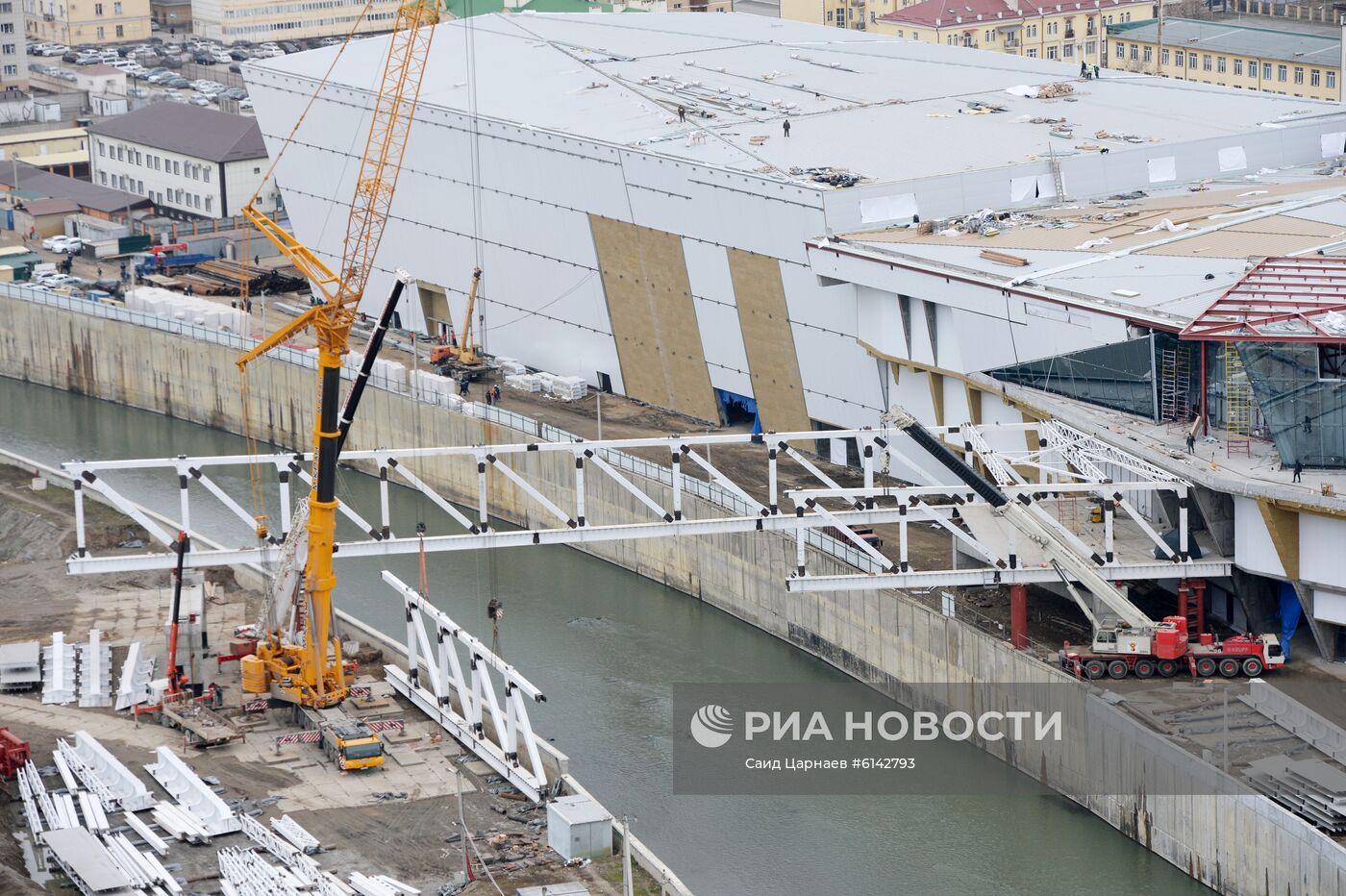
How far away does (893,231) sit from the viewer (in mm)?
90062

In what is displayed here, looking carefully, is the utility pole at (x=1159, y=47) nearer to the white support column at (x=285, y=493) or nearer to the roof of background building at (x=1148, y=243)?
the roof of background building at (x=1148, y=243)

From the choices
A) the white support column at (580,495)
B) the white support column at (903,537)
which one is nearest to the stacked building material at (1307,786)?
the white support column at (903,537)

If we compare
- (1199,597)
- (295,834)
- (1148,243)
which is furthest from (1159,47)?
(295,834)

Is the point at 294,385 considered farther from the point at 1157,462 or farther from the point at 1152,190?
the point at 1157,462

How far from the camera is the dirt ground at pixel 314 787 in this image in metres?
59.3

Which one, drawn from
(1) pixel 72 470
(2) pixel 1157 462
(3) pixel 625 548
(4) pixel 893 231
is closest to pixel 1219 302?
(2) pixel 1157 462

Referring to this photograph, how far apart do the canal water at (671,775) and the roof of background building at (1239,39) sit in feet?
187

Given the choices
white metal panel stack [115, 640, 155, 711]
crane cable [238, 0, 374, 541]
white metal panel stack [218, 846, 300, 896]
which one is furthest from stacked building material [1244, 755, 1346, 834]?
crane cable [238, 0, 374, 541]

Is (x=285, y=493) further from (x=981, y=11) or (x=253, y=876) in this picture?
(x=981, y=11)

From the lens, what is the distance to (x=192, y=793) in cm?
6306

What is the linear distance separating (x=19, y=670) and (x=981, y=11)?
8760 cm

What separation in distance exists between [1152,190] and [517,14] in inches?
1656

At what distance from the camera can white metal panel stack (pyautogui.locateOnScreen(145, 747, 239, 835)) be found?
202ft

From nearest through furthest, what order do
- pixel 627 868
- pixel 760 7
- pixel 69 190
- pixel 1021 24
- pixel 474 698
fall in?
1. pixel 627 868
2. pixel 474 698
3. pixel 69 190
4. pixel 1021 24
5. pixel 760 7
